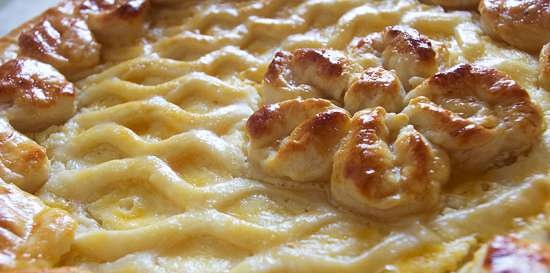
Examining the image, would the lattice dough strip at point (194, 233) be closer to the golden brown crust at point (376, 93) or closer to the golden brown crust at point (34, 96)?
the golden brown crust at point (376, 93)

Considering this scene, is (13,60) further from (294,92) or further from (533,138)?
(533,138)

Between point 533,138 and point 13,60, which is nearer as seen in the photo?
point 533,138

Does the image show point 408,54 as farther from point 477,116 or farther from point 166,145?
point 166,145

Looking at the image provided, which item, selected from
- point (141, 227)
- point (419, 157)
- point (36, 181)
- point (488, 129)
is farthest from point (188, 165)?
point (488, 129)

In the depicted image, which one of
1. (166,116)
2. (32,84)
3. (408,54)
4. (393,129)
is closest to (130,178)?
(166,116)

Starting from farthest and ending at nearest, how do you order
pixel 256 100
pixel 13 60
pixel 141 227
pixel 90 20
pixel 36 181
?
1. pixel 90 20
2. pixel 13 60
3. pixel 256 100
4. pixel 36 181
5. pixel 141 227

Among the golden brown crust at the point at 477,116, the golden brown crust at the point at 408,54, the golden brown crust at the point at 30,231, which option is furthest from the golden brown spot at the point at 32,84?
the golden brown crust at the point at 477,116

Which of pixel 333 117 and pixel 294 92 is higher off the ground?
pixel 294 92
